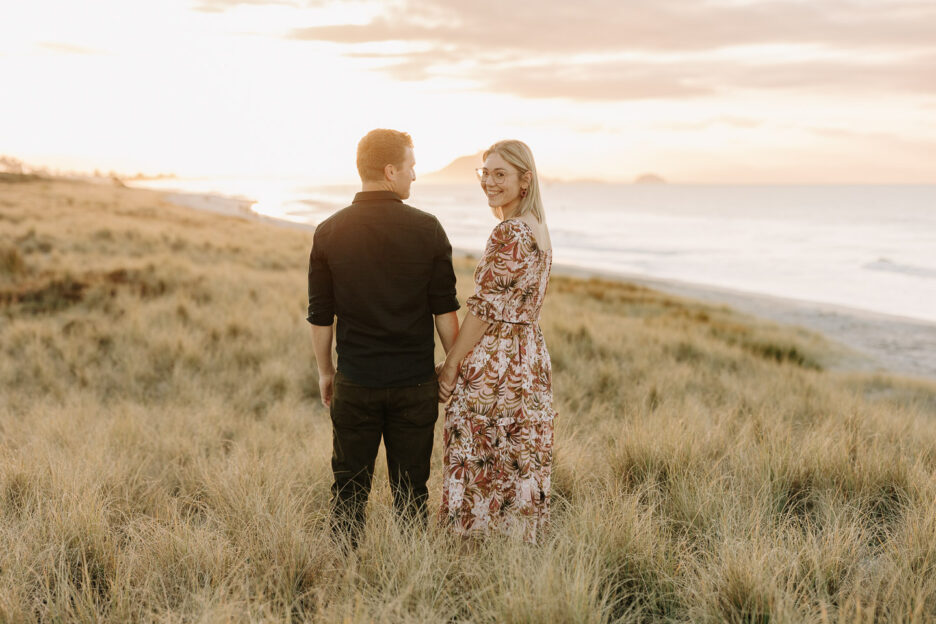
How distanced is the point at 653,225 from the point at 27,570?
2946 inches

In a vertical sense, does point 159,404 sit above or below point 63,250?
below

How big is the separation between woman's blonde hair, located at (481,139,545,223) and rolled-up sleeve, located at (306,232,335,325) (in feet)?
3.25

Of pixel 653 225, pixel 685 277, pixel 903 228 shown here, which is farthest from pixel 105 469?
pixel 903 228

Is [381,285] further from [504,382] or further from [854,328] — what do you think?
[854,328]

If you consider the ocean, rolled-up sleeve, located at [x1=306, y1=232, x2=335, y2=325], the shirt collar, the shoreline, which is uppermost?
the shirt collar

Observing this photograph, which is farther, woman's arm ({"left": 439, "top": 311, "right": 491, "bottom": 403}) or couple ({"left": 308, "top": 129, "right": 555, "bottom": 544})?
woman's arm ({"left": 439, "top": 311, "right": 491, "bottom": 403})

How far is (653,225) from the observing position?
239ft

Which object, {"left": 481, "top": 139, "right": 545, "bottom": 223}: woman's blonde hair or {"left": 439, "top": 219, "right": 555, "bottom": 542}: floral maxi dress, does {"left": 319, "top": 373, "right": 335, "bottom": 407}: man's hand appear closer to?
{"left": 439, "top": 219, "right": 555, "bottom": 542}: floral maxi dress

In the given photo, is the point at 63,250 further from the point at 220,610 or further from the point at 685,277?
the point at 685,277

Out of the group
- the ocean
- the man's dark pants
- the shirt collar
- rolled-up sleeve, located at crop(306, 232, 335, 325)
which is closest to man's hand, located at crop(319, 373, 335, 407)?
the man's dark pants

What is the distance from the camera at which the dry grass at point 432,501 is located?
2.67 metres

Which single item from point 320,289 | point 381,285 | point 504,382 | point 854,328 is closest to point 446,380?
point 504,382

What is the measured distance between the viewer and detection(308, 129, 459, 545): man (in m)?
2.99

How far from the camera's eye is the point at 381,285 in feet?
9.93
